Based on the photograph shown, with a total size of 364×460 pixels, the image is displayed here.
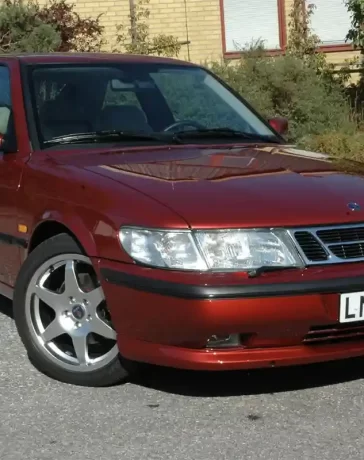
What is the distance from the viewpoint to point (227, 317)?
3.92 meters

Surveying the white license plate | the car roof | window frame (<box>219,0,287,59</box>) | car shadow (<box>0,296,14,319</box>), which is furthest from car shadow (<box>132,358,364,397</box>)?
window frame (<box>219,0,287,59</box>)

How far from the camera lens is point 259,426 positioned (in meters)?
4.04

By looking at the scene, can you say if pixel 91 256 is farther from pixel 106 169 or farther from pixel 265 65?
pixel 265 65

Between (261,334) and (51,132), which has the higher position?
(51,132)

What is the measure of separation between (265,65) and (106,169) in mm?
8559

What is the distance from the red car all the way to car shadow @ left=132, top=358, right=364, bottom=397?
291mm

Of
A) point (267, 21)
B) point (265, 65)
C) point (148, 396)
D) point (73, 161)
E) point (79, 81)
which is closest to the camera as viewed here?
point (148, 396)

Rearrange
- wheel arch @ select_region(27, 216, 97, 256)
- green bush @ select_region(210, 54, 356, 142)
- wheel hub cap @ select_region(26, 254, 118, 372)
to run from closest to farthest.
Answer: wheel arch @ select_region(27, 216, 97, 256), wheel hub cap @ select_region(26, 254, 118, 372), green bush @ select_region(210, 54, 356, 142)

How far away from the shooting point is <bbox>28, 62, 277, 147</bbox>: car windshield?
523 centimetres

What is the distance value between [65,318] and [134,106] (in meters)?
1.48

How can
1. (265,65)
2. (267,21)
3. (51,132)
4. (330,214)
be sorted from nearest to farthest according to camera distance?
(330,214) < (51,132) < (265,65) < (267,21)

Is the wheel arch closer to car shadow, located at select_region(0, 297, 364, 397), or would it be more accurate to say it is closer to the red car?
the red car

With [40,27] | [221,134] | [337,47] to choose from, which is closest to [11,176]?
[221,134]

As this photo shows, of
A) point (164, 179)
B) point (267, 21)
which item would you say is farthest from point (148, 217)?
point (267, 21)
